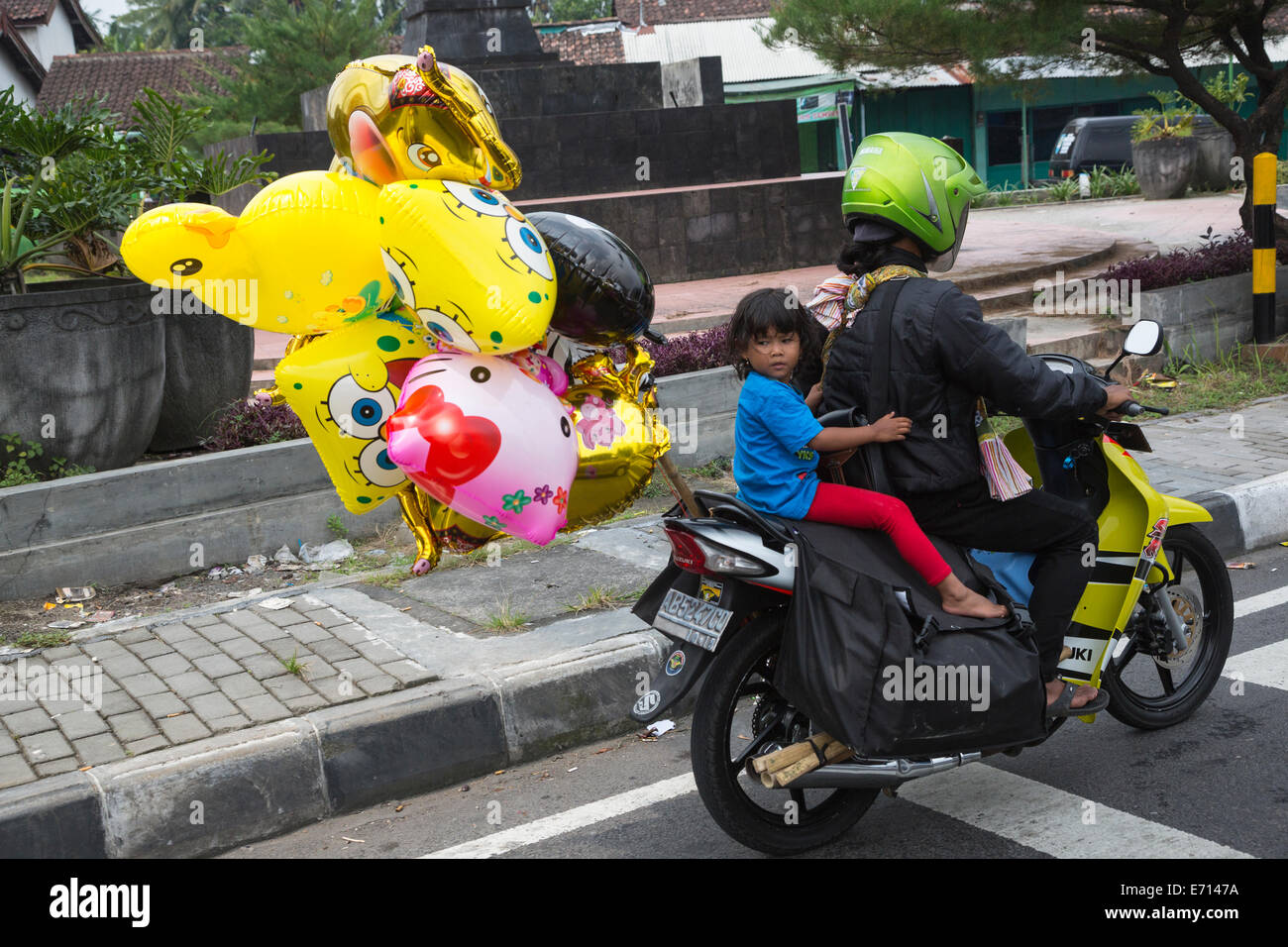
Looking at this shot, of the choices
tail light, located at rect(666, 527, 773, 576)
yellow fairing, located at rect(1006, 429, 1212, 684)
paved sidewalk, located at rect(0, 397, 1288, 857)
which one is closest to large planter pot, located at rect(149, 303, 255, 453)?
paved sidewalk, located at rect(0, 397, 1288, 857)

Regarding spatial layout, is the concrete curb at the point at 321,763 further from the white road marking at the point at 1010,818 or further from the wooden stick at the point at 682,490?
the wooden stick at the point at 682,490

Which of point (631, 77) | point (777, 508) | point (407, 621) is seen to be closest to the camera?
point (777, 508)

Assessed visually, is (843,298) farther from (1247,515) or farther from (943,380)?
(1247,515)

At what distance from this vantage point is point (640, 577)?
17.2 feet

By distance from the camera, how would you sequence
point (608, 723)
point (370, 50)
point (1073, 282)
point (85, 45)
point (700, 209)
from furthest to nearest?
1. point (85, 45)
2. point (370, 50)
3. point (700, 209)
4. point (1073, 282)
5. point (608, 723)

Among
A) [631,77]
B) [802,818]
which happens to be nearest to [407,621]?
[802,818]

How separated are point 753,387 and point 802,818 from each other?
3.77ft

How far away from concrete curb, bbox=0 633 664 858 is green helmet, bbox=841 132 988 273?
1.80 metres

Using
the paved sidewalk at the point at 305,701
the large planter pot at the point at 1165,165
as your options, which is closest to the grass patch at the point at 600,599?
the paved sidewalk at the point at 305,701

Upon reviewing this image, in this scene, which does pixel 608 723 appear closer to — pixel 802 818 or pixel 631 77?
pixel 802 818

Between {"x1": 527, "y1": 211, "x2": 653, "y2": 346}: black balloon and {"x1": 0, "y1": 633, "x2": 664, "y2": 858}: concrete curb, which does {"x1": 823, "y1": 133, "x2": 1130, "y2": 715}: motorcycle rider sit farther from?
{"x1": 0, "y1": 633, "x2": 664, "y2": 858}: concrete curb

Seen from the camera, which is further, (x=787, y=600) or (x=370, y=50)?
(x=370, y=50)

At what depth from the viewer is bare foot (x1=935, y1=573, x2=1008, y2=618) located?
311 cm

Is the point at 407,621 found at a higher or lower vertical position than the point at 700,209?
lower
